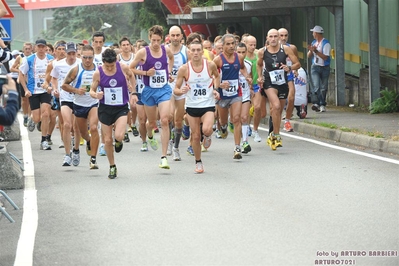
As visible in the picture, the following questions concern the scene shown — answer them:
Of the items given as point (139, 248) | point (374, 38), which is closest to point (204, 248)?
point (139, 248)

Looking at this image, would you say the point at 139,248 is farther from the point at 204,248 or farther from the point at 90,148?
the point at 90,148

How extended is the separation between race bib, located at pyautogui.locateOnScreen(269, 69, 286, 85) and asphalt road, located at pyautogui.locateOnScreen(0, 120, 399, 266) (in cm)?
149

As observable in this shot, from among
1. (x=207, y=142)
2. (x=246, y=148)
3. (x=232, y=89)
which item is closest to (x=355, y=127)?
(x=246, y=148)

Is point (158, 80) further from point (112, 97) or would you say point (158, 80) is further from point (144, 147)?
point (144, 147)

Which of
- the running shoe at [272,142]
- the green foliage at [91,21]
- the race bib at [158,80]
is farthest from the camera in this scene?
the green foliage at [91,21]

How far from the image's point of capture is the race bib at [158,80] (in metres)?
15.8

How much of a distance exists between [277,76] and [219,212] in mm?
7024

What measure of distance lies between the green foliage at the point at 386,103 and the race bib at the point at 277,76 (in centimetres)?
539

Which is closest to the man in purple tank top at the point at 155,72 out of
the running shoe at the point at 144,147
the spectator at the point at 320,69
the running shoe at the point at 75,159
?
the running shoe at the point at 75,159

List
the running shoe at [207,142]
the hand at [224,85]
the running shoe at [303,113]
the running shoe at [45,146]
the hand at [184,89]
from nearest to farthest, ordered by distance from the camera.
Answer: the hand at [184,89]
the hand at [224,85]
the running shoe at [207,142]
the running shoe at [45,146]
the running shoe at [303,113]

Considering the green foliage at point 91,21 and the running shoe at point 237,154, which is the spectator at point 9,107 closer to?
the running shoe at point 237,154

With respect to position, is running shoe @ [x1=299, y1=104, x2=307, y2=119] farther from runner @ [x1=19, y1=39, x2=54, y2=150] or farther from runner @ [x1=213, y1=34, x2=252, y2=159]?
runner @ [x1=213, y1=34, x2=252, y2=159]

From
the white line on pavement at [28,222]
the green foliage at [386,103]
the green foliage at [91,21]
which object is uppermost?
the green foliage at [91,21]

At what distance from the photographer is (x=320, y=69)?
24375 mm
